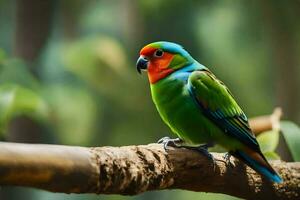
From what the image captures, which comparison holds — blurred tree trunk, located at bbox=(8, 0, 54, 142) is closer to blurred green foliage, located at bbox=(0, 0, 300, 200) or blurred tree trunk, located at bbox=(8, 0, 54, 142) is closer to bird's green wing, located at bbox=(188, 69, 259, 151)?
blurred green foliage, located at bbox=(0, 0, 300, 200)

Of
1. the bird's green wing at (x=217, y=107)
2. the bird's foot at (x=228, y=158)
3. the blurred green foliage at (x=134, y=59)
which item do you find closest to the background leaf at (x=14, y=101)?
the bird's green wing at (x=217, y=107)

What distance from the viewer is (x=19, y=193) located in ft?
9.95

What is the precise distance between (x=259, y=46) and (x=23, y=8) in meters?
Result: 1.72

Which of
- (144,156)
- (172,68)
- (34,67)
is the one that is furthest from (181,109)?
(34,67)

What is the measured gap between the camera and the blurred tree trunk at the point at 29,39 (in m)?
2.86

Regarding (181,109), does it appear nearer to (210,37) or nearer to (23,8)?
(23,8)

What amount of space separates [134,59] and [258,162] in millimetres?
2430

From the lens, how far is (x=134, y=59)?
13.0ft

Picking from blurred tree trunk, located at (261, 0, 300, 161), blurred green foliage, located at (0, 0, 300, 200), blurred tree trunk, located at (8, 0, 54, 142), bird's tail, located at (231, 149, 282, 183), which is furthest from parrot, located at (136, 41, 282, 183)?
blurred green foliage, located at (0, 0, 300, 200)

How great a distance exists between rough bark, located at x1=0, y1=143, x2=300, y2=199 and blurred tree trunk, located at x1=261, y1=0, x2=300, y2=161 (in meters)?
1.41

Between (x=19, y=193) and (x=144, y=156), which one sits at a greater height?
(x=144, y=156)

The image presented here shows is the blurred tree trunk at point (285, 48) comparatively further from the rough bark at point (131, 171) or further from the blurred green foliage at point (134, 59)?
the rough bark at point (131, 171)

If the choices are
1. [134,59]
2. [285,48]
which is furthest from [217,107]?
[134,59]

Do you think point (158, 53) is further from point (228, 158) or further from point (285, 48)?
point (285, 48)
